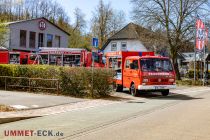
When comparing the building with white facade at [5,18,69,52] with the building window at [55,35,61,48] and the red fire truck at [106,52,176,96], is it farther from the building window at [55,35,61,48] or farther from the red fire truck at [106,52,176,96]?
the red fire truck at [106,52,176,96]

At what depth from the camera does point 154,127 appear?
10.8 metres

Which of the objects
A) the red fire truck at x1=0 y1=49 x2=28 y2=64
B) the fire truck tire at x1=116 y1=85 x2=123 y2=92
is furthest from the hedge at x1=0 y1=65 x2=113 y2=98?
the red fire truck at x1=0 y1=49 x2=28 y2=64

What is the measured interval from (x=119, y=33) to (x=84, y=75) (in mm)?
44714

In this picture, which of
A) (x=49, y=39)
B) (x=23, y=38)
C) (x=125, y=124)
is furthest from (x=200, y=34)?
(x=125, y=124)

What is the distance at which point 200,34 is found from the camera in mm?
37344

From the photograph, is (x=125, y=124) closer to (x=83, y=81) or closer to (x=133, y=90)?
(x=83, y=81)

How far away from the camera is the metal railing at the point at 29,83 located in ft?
68.9

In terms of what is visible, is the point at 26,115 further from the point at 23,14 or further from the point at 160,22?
the point at 23,14

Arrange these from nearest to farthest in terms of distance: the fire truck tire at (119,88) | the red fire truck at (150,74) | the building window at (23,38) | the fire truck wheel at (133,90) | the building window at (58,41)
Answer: the red fire truck at (150,74) → the fire truck wheel at (133,90) → the fire truck tire at (119,88) → the building window at (23,38) → the building window at (58,41)

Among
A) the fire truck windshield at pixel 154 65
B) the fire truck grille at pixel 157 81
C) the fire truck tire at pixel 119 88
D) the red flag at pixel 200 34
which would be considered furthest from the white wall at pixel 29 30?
the fire truck grille at pixel 157 81

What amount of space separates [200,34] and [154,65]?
16.9m

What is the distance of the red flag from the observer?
36681mm

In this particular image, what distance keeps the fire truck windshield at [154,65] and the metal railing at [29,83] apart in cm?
479

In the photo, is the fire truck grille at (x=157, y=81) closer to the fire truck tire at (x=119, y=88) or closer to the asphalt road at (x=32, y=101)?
the fire truck tire at (x=119, y=88)
